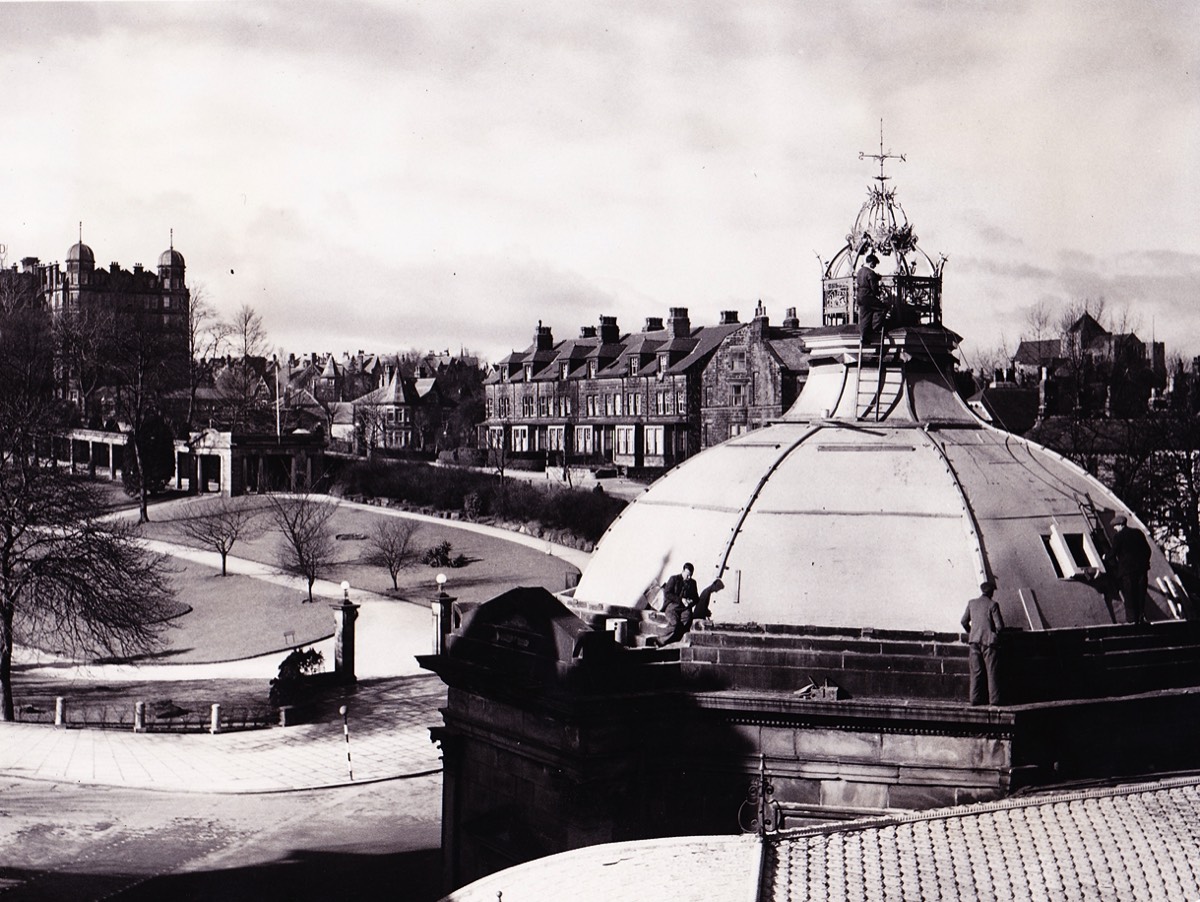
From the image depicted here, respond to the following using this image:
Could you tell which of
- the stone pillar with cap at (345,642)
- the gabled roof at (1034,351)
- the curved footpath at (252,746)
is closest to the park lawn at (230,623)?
the curved footpath at (252,746)

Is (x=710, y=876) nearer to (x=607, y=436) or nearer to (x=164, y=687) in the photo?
(x=164, y=687)

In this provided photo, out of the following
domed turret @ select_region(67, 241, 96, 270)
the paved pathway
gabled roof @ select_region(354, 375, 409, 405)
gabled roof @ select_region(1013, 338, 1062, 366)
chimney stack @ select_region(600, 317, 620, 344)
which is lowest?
the paved pathway

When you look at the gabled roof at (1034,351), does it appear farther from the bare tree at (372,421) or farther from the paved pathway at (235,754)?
the paved pathway at (235,754)

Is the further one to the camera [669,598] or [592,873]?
[669,598]

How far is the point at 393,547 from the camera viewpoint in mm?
60812

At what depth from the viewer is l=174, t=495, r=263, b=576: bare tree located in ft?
213

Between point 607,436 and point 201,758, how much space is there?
200ft

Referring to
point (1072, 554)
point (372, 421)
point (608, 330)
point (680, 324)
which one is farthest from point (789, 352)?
point (1072, 554)

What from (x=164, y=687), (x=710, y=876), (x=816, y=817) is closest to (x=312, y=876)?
(x=816, y=817)

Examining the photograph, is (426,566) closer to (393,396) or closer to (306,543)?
(306,543)

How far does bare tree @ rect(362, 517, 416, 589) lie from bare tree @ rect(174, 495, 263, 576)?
Answer: 7.24 m

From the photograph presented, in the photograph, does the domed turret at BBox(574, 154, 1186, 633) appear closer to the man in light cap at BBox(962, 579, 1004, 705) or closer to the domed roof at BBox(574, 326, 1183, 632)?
the domed roof at BBox(574, 326, 1183, 632)

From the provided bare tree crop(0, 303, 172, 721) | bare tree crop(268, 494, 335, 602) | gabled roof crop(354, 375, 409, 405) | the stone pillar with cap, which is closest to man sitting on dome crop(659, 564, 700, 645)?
the stone pillar with cap

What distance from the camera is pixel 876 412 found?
68.0ft
